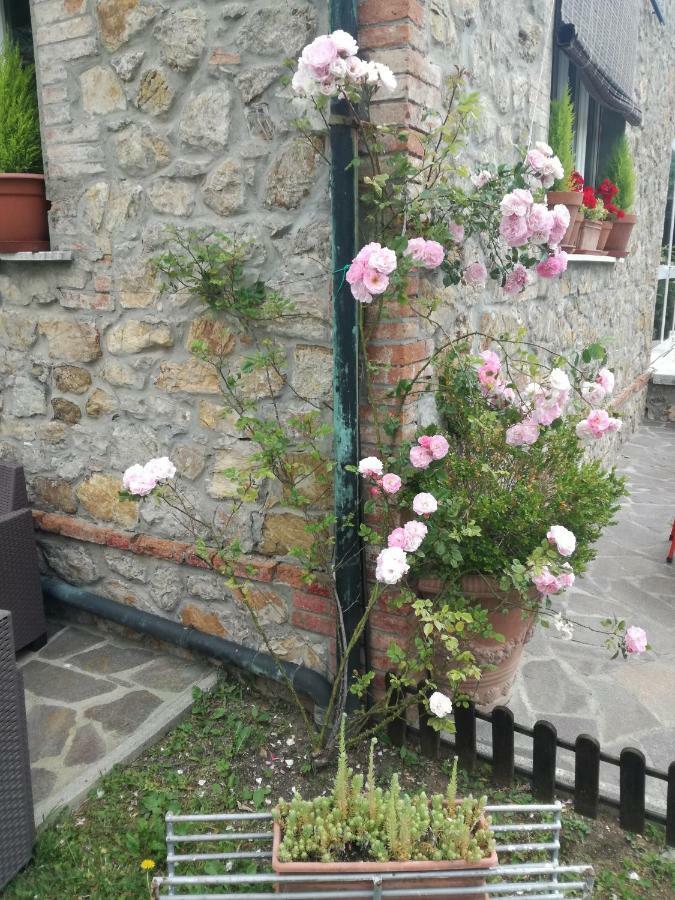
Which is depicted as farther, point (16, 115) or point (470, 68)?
point (16, 115)

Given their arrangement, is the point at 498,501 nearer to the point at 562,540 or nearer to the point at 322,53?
the point at 562,540

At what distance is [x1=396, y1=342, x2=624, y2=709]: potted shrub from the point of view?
96.7 inches

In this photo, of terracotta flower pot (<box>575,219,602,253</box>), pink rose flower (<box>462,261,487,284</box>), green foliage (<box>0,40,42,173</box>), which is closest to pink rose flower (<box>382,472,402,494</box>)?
pink rose flower (<box>462,261,487,284</box>)

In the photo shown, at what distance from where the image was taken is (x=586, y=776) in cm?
240

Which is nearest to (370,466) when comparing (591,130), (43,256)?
(43,256)

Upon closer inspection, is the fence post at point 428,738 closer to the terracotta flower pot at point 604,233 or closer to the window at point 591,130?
the terracotta flower pot at point 604,233

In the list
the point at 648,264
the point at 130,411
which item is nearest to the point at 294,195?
the point at 130,411

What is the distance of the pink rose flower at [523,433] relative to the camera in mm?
2605

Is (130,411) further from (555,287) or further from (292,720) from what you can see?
(555,287)

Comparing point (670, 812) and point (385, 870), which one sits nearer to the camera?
point (385, 870)

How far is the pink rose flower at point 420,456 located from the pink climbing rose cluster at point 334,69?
1.07 m

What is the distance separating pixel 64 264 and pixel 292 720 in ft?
6.79

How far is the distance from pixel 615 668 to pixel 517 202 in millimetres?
2001

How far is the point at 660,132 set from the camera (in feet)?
23.4
